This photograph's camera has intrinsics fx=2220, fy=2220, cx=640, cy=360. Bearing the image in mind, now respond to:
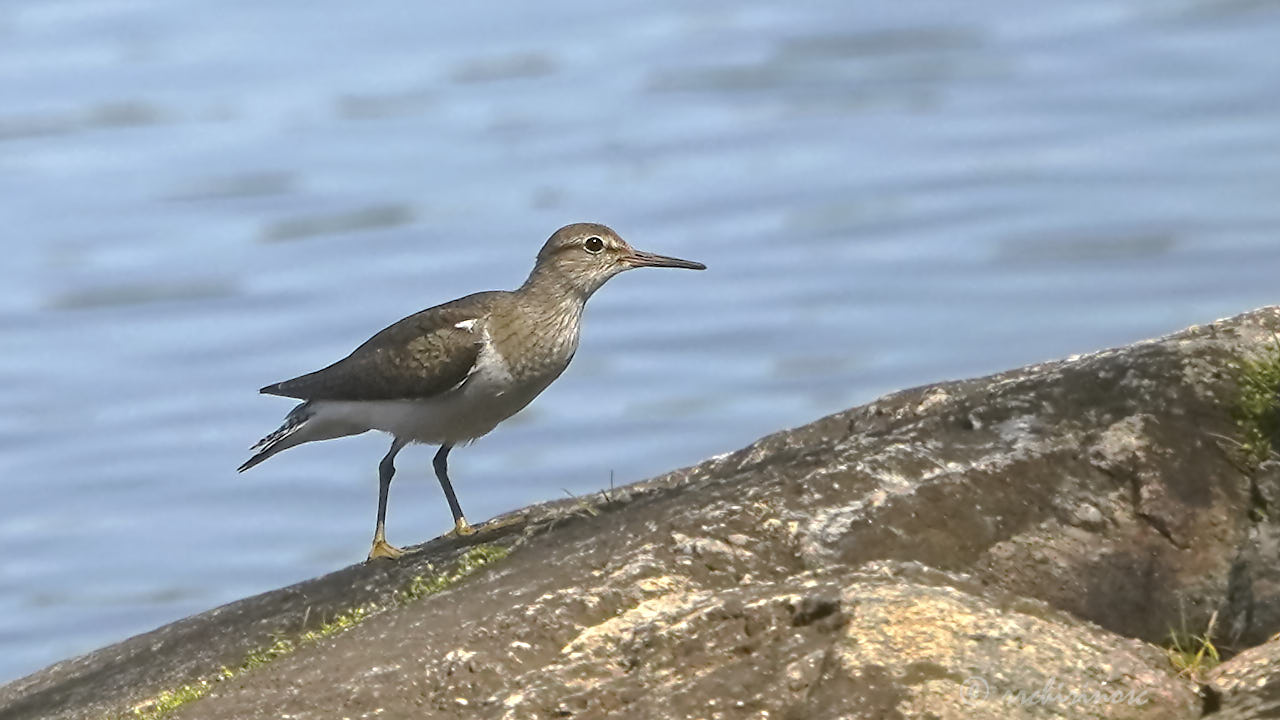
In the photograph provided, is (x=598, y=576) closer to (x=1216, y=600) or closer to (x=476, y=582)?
(x=476, y=582)

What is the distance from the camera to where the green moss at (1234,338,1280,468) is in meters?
8.01

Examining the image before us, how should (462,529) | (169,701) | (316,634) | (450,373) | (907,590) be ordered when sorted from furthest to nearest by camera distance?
(450,373) → (462,529) → (316,634) → (169,701) → (907,590)

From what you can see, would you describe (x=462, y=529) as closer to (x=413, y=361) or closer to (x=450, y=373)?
(x=450, y=373)

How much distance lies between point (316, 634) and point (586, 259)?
4.50 m

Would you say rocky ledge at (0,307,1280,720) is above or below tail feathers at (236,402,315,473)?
below

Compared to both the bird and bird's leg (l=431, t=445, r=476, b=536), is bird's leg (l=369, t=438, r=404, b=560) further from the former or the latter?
bird's leg (l=431, t=445, r=476, b=536)

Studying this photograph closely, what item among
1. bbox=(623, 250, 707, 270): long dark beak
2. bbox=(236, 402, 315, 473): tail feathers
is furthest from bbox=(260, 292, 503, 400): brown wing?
bbox=(623, 250, 707, 270): long dark beak

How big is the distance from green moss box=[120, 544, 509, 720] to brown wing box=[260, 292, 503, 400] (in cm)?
260

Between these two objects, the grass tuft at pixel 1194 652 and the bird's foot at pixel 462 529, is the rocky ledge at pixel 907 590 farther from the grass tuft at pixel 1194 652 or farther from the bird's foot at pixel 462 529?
the bird's foot at pixel 462 529

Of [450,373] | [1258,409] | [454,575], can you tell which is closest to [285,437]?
[450,373]

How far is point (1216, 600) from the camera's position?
307 inches

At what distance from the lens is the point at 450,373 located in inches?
457

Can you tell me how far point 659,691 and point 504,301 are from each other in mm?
5106

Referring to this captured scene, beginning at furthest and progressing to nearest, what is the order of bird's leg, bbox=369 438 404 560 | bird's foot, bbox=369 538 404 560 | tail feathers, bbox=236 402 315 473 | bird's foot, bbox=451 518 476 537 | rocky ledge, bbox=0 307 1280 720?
tail feathers, bbox=236 402 315 473, bird's leg, bbox=369 438 404 560, bird's foot, bbox=369 538 404 560, bird's foot, bbox=451 518 476 537, rocky ledge, bbox=0 307 1280 720
